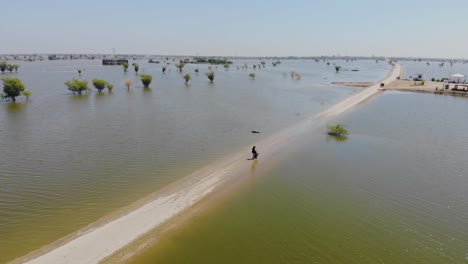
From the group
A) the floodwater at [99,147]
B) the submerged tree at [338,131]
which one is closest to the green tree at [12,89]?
the floodwater at [99,147]

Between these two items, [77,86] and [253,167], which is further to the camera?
[77,86]

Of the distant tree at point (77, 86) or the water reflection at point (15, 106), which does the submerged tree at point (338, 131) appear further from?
the distant tree at point (77, 86)

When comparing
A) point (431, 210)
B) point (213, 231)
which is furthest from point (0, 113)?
point (431, 210)

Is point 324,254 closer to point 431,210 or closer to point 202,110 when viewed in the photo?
point 431,210

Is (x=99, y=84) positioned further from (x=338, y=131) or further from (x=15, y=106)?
(x=338, y=131)

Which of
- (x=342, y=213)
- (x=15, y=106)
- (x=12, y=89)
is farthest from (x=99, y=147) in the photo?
(x=12, y=89)

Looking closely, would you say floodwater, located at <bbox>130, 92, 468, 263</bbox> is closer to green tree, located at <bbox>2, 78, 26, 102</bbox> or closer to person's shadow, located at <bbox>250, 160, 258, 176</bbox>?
person's shadow, located at <bbox>250, 160, 258, 176</bbox>
